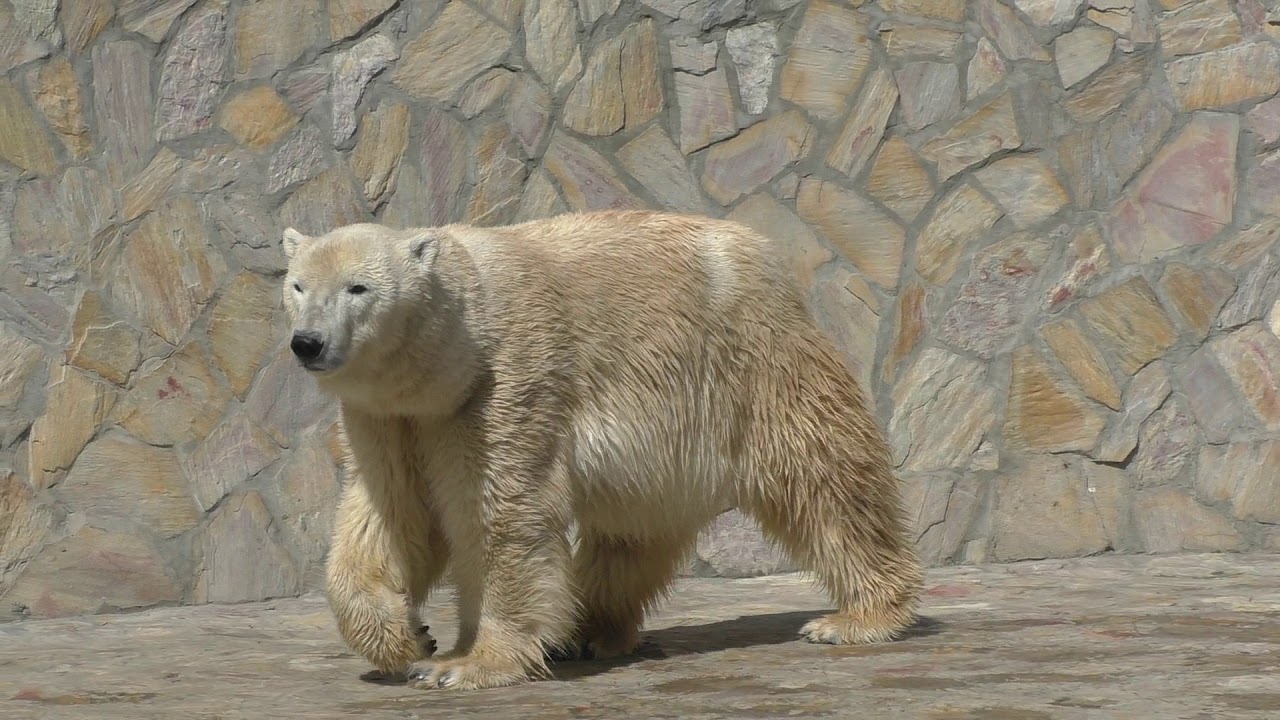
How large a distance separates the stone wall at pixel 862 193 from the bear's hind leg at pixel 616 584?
6.08 feet

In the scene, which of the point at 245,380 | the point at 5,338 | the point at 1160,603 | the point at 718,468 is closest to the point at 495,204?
the point at 245,380

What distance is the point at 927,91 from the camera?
6957 mm

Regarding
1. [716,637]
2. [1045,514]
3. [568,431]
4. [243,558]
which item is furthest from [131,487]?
[1045,514]

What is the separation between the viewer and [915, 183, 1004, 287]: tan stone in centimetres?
693

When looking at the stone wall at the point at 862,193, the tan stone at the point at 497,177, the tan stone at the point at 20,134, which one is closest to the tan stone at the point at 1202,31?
the stone wall at the point at 862,193

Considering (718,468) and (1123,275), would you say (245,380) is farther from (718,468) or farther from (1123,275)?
(1123,275)

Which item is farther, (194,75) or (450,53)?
(450,53)

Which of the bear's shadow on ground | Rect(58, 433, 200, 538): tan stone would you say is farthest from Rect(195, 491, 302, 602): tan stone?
the bear's shadow on ground

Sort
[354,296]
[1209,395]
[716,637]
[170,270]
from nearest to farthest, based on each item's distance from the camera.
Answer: [354,296] < [716,637] < [170,270] < [1209,395]

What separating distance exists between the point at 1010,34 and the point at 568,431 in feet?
11.2

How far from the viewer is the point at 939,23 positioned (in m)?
6.96

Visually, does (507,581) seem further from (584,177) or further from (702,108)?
(702,108)

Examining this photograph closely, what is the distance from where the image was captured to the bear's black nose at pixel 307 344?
3.93m

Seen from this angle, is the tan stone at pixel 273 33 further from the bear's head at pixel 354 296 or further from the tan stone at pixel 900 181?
the bear's head at pixel 354 296
